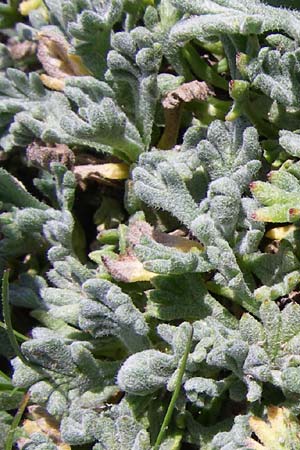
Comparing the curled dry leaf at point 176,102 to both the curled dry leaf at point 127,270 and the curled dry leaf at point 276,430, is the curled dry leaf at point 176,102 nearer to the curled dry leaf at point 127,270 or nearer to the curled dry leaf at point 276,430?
the curled dry leaf at point 127,270

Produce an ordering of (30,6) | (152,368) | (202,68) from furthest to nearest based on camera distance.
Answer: (30,6), (202,68), (152,368)

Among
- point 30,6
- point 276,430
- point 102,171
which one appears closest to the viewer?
point 276,430

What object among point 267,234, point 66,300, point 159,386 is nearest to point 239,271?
point 267,234

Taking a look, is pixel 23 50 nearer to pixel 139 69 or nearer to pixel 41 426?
pixel 139 69

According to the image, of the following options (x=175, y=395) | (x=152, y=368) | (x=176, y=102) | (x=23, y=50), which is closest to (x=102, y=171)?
(x=176, y=102)

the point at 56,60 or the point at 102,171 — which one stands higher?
the point at 56,60

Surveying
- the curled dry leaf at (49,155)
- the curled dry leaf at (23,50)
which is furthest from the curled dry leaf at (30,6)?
the curled dry leaf at (49,155)
